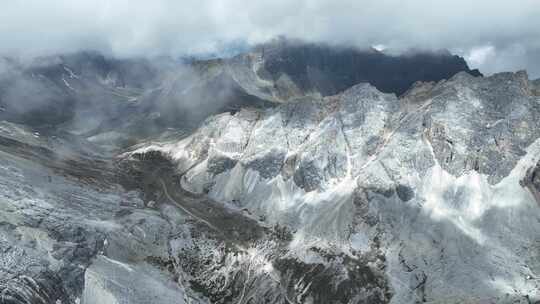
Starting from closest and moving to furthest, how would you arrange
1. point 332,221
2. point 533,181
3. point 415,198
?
point 533,181 < point 332,221 < point 415,198

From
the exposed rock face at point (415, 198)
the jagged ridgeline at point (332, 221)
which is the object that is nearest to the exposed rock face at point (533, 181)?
the jagged ridgeline at point (332, 221)

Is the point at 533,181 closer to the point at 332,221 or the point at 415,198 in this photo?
the point at 415,198

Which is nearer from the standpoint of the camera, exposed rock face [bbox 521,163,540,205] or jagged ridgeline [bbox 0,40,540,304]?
jagged ridgeline [bbox 0,40,540,304]

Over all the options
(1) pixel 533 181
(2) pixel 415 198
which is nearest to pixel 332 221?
(2) pixel 415 198

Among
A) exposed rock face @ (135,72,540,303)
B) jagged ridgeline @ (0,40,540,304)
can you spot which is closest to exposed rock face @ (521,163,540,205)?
jagged ridgeline @ (0,40,540,304)

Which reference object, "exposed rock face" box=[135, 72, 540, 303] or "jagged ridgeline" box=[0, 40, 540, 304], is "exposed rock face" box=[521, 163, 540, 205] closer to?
"jagged ridgeline" box=[0, 40, 540, 304]

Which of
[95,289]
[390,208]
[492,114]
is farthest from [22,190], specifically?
[492,114]

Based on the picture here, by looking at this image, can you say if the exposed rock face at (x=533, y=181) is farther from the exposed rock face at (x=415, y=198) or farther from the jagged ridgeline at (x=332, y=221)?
the exposed rock face at (x=415, y=198)

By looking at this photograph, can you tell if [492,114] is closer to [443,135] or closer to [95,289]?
[443,135]

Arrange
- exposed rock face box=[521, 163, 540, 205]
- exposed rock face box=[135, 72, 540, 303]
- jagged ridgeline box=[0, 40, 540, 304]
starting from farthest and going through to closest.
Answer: exposed rock face box=[521, 163, 540, 205] < exposed rock face box=[135, 72, 540, 303] < jagged ridgeline box=[0, 40, 540, 304]
